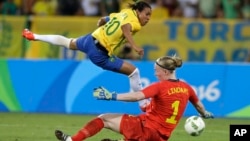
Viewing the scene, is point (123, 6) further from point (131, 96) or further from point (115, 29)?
point (131, 96)

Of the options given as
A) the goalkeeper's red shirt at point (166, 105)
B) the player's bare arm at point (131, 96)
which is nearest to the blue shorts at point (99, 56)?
the goalkeeper's red shirt at point (166, 105)

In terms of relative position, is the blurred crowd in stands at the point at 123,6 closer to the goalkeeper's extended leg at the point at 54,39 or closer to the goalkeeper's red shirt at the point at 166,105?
the goalkeeper's extended leg at the point at 54,39

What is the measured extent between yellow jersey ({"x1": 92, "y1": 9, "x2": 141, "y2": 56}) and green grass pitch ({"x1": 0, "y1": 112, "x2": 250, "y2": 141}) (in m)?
1.46

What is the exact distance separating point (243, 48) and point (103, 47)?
8.23 meters

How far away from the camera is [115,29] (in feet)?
45.7

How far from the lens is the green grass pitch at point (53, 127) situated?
13.8m

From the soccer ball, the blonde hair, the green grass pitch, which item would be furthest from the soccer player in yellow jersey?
the blonde hair

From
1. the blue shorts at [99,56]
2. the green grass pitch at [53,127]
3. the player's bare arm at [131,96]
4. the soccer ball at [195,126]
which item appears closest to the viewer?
the player's bare arm at [131,96]

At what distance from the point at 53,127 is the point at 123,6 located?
817cm

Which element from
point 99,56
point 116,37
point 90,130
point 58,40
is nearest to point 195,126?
point 90,130

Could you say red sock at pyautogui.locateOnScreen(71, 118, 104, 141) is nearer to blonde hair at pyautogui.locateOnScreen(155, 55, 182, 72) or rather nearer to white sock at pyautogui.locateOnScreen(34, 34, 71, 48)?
blonde hair at pyautogui.locateOnScreen(155, 55, 182, 72)

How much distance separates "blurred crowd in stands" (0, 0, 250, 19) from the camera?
2277 centimetres

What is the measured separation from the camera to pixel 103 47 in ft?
46.4

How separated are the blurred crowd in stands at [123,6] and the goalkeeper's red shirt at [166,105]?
11.2 m
